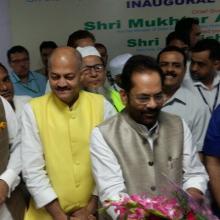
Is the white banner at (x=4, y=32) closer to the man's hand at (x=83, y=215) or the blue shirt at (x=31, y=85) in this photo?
the blue shirt at (x=31, y=85)

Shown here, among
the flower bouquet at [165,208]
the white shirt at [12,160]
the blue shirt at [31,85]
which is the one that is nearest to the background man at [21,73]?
the blue shirt at [31,85]

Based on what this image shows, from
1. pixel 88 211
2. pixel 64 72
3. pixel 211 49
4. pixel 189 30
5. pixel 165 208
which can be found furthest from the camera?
pixel 189 30

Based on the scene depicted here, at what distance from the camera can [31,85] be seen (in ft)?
16.0

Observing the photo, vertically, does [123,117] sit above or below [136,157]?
above

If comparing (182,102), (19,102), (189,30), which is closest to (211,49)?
(182,102)

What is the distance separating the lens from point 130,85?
2000mm

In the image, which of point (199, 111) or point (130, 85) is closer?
point (130, 85)

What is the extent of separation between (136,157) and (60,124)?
0.45 m

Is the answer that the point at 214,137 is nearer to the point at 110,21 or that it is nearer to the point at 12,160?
the point at 12,160

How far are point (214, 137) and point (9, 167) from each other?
37.2 inches

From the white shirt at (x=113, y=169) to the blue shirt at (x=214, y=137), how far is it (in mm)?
194

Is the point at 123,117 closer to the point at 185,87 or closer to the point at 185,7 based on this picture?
the point at 185,87

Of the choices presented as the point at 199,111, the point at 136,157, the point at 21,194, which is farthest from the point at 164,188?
the point at 199,111

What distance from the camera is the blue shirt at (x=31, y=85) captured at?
4.73 m
